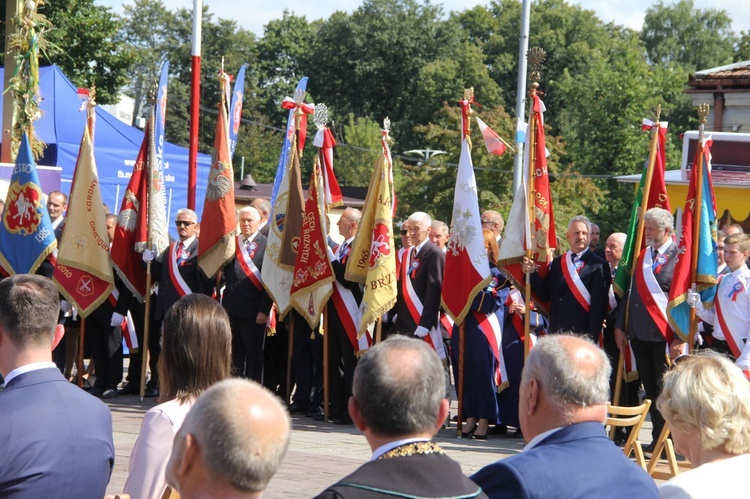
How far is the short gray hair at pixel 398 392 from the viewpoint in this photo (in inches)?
116

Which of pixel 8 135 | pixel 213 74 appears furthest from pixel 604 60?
pixel 8 135

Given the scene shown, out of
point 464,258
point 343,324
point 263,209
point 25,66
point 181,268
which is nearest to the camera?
point 464,258

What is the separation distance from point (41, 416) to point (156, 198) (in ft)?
27.7

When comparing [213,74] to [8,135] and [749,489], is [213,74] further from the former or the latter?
[749,489]

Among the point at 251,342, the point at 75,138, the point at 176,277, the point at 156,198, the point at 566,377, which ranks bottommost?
the point at 251,342

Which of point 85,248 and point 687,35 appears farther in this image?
point 687,35

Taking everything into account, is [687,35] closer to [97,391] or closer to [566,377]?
[97,391]

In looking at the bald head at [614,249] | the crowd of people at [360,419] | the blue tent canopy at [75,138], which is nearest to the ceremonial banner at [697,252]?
the bald head at [614,249]

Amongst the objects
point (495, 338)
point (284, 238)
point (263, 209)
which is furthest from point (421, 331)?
point (263, 209)

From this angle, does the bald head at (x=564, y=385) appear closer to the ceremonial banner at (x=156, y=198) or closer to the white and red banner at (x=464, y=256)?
the white and red banner at (x=464, y=256)

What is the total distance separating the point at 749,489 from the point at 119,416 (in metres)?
7.70

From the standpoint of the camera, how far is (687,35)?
2498 inches

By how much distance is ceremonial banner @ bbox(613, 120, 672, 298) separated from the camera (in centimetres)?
976

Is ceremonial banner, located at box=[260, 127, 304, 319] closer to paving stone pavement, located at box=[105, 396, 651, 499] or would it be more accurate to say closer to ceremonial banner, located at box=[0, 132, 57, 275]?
paving stone pavement, located at box=[105, 396, 651, 499]
